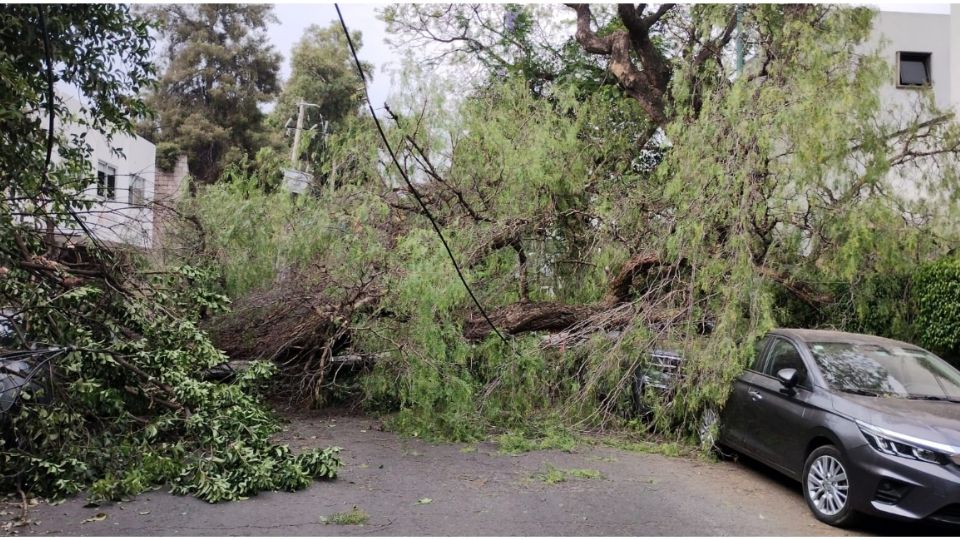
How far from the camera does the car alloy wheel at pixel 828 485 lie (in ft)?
18.3

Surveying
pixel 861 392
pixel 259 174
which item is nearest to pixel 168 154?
pixel 259 174

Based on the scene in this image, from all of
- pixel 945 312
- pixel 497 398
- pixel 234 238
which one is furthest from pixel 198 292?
pixel 945 312

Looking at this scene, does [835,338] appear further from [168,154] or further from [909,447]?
[168,154]

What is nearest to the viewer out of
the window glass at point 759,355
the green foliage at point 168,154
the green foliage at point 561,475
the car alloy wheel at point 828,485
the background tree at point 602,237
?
the car alloy wheel at point 828,485

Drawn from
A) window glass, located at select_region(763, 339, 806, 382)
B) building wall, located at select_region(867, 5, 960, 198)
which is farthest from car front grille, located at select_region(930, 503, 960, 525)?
building wall, located at select_region(867, 5, 960, 198)

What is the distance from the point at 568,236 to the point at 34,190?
681 centimetres

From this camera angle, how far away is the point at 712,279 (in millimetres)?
8258

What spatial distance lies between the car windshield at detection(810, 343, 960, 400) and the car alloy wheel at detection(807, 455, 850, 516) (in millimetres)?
720

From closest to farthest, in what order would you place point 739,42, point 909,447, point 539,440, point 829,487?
point 909,447
point 829,487
point 539,440
point 739,42

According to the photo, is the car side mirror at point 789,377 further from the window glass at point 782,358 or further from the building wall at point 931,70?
the building wall at point 931,70

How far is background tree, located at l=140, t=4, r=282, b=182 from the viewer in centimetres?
3722

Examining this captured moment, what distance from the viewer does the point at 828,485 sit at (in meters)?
5.71

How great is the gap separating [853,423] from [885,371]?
1.17 m

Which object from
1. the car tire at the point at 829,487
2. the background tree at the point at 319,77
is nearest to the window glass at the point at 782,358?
the car tire at the point at 829,487
